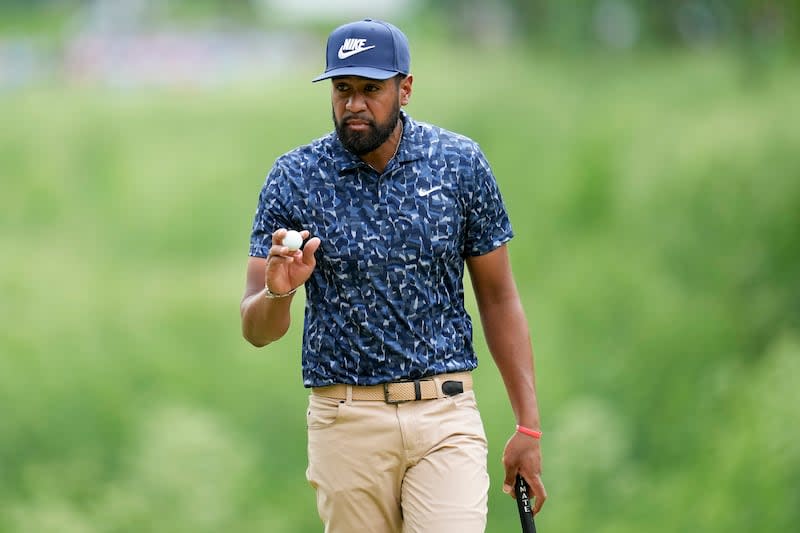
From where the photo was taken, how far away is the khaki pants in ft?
12.1

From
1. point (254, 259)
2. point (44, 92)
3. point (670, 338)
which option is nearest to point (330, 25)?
point (44, 92)


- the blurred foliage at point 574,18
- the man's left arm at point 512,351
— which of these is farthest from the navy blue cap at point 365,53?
the blurred foliage at point 574,18

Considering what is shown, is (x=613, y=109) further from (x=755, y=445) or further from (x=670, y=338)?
(x=755, y=445)

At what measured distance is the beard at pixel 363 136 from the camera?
3711 mm

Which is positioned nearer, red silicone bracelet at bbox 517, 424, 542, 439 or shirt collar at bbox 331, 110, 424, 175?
shirt collar at bbox 331, 110, 424, 175

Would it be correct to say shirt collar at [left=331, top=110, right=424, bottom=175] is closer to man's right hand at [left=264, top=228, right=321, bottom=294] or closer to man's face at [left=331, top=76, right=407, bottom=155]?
man's face at [left=331, top=76, right=407, bottom=155]

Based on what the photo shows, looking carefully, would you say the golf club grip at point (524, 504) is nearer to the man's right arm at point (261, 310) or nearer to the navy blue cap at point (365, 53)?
the man's right arm at point (261, 310)

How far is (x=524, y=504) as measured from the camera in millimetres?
3926

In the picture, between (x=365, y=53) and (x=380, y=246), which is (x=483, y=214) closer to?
(x=380, y=246)

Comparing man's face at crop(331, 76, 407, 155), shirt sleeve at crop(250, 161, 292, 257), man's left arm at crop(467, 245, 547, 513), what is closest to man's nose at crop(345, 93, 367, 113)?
man's face at crop(331, 76, 407, 155)

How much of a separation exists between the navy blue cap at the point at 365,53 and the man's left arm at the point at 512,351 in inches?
23.7

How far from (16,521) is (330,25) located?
4718 mm

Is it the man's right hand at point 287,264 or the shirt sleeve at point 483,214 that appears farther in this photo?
the shirt sleeve at point 483,214

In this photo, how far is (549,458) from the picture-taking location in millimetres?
11352
